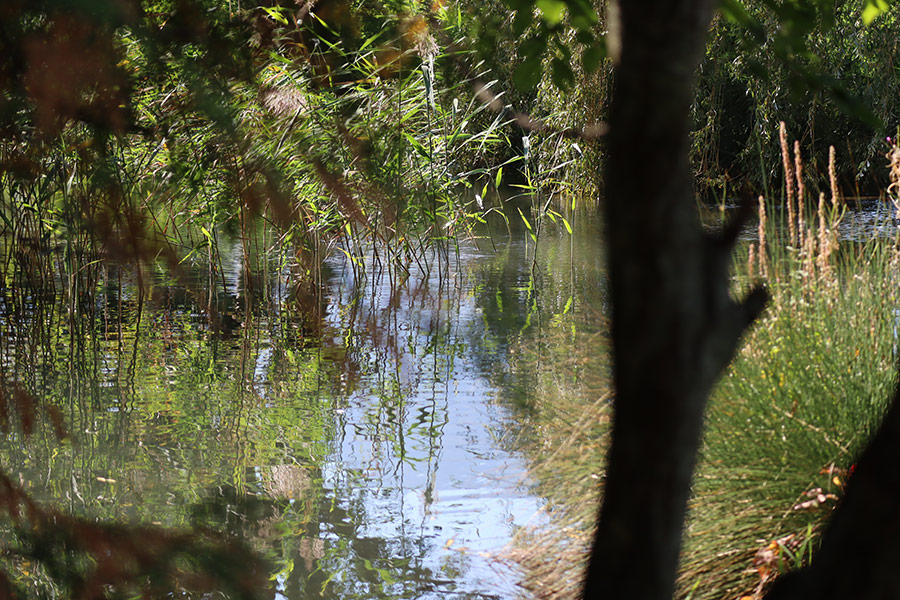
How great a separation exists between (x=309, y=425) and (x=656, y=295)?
298 cm

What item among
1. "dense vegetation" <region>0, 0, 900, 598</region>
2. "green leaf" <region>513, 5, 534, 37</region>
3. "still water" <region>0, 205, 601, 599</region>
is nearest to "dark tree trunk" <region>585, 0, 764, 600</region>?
"dense vegetation" <region>0, 0, 900, 598</region>

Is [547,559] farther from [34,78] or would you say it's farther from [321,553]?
[34,78]

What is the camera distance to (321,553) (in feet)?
8.02

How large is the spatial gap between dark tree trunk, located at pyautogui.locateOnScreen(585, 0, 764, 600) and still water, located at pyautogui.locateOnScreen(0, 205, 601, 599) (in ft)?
2.82

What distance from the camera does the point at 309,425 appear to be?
3.46 m

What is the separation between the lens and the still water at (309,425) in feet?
8.05

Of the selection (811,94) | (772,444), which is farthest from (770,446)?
(811,94)

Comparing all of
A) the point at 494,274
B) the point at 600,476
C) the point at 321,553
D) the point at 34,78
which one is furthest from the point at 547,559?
the point at 494,274

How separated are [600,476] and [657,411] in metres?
1.69

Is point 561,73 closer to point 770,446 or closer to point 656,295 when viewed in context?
point 656,295

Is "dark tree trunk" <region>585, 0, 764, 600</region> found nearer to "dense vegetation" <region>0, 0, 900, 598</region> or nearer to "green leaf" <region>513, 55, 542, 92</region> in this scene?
"dense vegetation" <region>0, 0, 900, 598</region>

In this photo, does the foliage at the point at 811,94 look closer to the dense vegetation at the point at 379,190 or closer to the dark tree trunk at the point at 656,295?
the dense vegetation at the point at 379,190

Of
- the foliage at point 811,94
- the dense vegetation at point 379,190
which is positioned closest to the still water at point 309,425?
the dense vegetation at point 379,190

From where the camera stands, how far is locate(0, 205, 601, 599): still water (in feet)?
8.05
